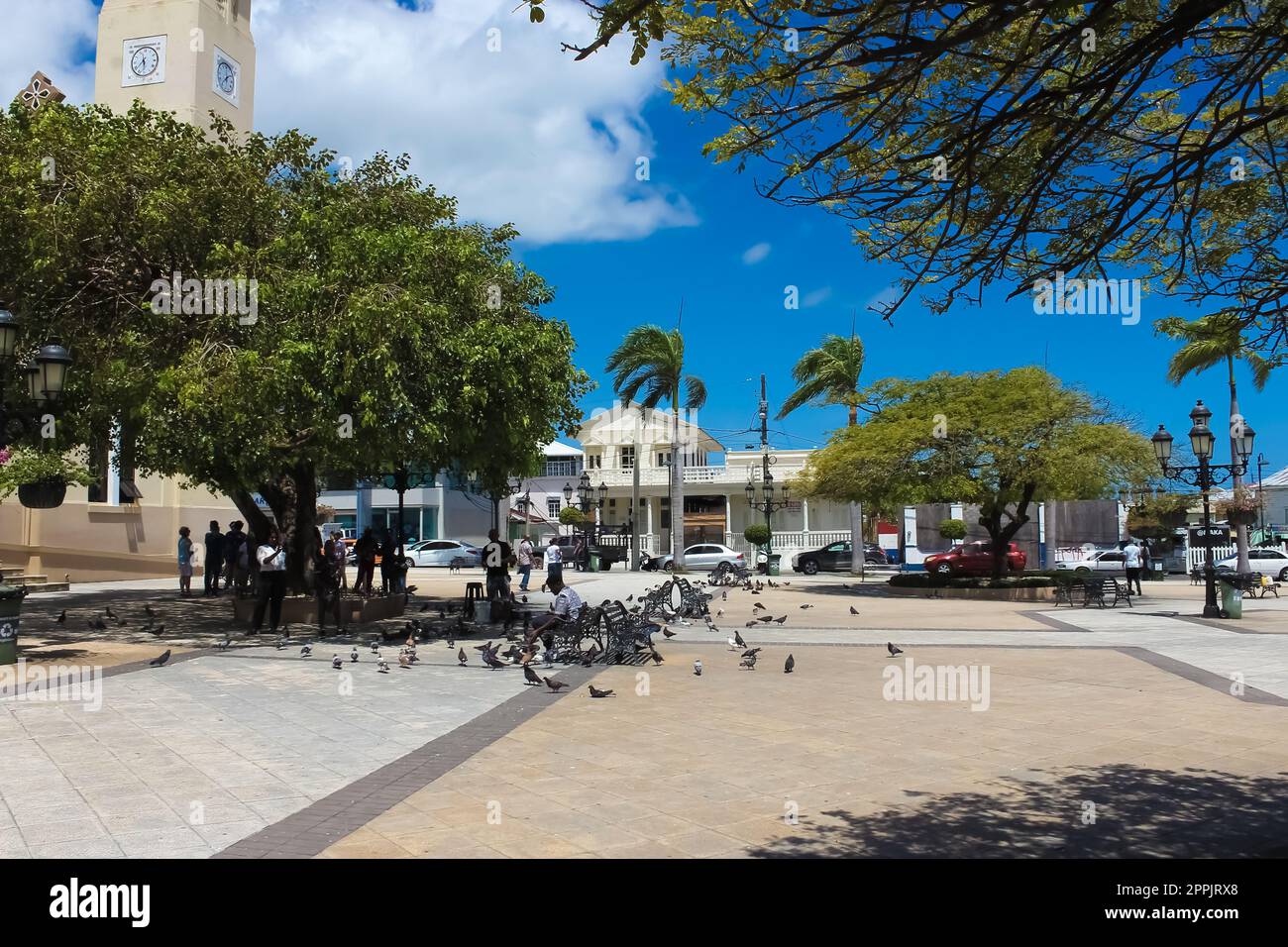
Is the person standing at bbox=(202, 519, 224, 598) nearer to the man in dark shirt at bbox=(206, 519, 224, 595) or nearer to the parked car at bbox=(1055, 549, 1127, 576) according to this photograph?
the man in dark shirt at bbox=(206, 519, 224, 595)

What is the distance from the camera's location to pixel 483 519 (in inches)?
2491

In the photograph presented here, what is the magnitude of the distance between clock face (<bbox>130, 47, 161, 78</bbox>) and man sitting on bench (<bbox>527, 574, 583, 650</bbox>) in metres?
31.0

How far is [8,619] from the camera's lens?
11.3 meters

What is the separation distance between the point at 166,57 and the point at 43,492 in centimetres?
1797

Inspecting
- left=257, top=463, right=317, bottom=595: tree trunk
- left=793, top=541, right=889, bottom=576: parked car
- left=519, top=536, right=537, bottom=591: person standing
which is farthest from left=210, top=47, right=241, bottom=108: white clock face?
left=793, top=541, right=889, bottom=576: parked car

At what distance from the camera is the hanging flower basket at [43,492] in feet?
79.5

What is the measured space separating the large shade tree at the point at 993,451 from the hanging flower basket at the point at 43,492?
2051 centimetres

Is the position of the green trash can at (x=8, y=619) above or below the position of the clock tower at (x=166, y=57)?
below

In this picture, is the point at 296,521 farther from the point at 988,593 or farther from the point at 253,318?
the point at 988,593

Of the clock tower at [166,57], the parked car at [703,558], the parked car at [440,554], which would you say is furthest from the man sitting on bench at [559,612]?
the parked car at [440,554]

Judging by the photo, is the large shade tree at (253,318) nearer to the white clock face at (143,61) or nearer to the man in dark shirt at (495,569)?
the man in dark shirt at (495,569)

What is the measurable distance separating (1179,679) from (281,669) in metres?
10.6
